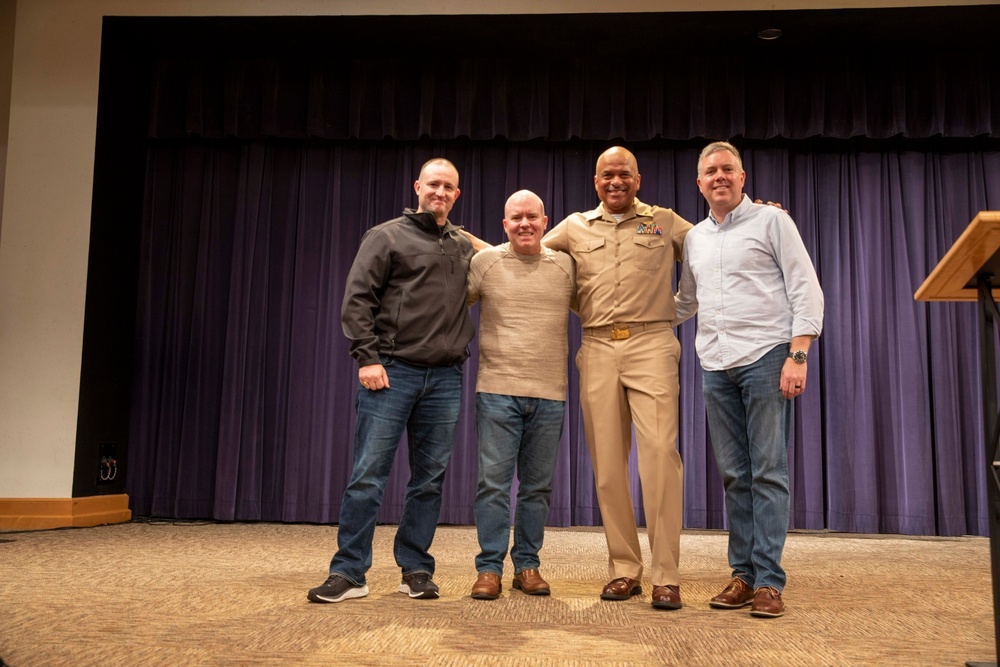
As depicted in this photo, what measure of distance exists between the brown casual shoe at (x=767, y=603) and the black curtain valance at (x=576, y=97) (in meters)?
3.56

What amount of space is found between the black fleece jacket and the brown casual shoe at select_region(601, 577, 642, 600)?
922 millimetres

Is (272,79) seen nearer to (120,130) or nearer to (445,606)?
(120,130)

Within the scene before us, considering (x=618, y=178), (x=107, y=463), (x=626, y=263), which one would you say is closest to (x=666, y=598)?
(x=626, y=263)

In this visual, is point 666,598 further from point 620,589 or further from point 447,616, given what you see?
point 447,616

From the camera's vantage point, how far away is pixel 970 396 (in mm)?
5184

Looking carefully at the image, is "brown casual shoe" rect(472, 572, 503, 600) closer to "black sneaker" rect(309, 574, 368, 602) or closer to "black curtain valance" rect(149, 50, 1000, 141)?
"black sneaker" rect(309, 574, 368, 602)

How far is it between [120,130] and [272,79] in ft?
3.37

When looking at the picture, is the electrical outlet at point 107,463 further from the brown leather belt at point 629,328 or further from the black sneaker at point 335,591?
the brown leather belt at point 629,328

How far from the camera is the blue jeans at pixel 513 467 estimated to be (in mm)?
2691

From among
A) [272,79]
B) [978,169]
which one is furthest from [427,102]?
[978,169]

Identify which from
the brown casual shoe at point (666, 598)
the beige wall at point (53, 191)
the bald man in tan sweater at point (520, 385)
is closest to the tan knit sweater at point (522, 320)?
the bald man in tan sweater at point (520, 385)

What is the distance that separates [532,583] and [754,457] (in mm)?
852

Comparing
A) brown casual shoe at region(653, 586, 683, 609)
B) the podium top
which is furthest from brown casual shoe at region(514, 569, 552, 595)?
the podium top

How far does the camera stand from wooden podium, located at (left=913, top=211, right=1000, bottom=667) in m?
1.74
